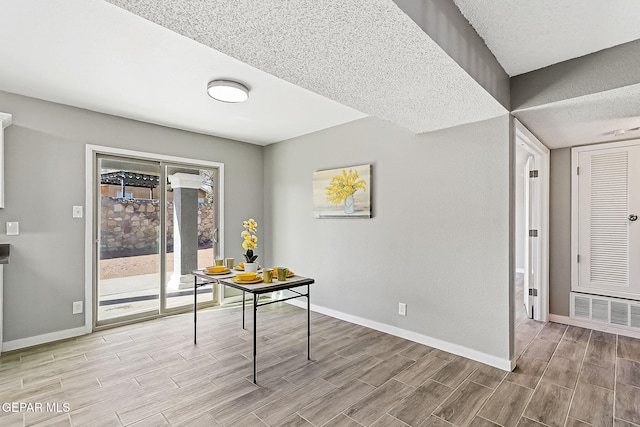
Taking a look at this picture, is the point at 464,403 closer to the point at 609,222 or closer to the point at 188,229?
the point at 609,222

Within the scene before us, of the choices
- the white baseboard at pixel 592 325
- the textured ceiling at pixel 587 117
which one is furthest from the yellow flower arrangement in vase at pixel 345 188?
A: the white baseboard at pixel 592 325

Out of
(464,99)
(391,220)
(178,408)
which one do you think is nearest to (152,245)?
(178,408)

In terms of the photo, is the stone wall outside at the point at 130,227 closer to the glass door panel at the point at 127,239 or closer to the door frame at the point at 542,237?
the glass door panel at the point at 127,239

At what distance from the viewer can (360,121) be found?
12.3ft

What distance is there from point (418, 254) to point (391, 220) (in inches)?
18.6

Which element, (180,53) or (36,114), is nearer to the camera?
(180,53)

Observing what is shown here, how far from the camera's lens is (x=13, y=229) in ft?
9.75

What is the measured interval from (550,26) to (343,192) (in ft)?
7.97

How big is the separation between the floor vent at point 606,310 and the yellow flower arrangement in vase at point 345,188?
281 centimetres

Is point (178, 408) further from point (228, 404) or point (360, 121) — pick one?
point (360, 121)

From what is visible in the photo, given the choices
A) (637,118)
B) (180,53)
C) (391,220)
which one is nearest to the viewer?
(180,53)

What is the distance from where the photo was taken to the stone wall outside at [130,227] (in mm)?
3617

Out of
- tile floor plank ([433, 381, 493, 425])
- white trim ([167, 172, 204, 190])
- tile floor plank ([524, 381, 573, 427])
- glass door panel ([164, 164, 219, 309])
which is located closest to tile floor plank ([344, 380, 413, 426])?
tile floor plank ([433, 381, 493, 425])

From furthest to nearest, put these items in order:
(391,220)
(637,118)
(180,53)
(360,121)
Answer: (360,121) → (391,220) → (637,118) → (180,53)
